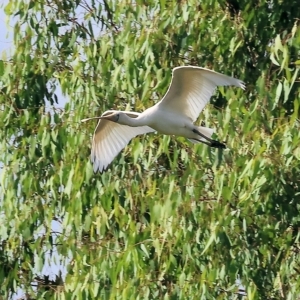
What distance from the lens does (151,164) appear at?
5473mm

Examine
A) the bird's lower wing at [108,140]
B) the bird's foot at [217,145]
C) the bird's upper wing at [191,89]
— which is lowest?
the bird's lower wing at [108,140]

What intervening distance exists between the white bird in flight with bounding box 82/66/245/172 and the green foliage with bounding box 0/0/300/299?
Result: 0.21ft

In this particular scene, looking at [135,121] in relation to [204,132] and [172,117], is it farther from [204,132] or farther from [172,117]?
[204,132]

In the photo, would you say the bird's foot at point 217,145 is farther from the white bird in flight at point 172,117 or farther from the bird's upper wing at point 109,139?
the bird's upper wing at point 109,139

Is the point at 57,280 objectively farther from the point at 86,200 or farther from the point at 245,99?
the point at 245,99

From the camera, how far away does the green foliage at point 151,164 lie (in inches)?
200

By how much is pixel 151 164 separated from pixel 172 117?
439mm

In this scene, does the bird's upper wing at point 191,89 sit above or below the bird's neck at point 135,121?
above

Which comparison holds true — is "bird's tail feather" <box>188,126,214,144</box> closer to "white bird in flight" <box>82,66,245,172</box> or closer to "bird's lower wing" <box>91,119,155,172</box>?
"white bird in flight" <box>82,66,245,172</box>

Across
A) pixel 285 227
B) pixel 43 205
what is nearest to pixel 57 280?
pixel 43 205

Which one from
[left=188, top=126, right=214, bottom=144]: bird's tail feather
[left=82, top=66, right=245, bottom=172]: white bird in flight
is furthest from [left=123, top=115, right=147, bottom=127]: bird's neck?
[left=188, top=126, right=214, bottom=144]: bird's tail feather

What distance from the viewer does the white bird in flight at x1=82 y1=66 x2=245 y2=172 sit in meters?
5.50

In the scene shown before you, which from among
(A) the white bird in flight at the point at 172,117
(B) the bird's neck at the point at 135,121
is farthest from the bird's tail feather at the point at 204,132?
(B) the bird's neck at the point at 135,121

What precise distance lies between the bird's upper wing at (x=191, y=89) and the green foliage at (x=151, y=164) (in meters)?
0.08
